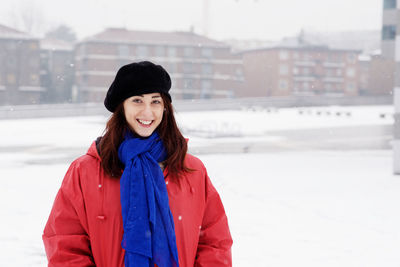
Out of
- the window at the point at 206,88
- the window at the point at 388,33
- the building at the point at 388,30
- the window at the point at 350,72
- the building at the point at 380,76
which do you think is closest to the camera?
the building at the point at 388,30

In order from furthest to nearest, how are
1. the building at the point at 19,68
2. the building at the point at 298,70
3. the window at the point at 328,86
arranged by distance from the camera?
1. the window at the point at 328,86
2. the building at the point at 298,70
3. the building at the point at 19,68

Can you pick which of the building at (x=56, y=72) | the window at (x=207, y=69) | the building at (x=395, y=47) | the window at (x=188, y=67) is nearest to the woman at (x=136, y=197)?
the building at (x=395, y=47)

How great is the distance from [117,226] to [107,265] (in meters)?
0.18

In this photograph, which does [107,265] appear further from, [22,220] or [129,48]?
[129,48]

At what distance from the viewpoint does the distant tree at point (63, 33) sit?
98625 millimetres

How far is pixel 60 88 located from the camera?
70750 mm

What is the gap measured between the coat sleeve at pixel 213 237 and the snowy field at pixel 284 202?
10.8 feet

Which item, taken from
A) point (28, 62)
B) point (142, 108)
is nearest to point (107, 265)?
point (142, 108)

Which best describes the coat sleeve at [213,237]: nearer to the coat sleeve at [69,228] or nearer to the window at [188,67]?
the coat sleeve at [69,228]

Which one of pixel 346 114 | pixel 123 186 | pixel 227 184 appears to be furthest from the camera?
pixel 346 114

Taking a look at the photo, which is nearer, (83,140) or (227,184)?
(227,184)

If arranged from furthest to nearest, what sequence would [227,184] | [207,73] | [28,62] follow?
1. [207,73]
2. [28,62]
3. [227,184]

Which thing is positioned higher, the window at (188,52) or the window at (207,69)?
the window at (188,52)

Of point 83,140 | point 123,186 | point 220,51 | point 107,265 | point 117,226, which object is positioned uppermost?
point 220,51
